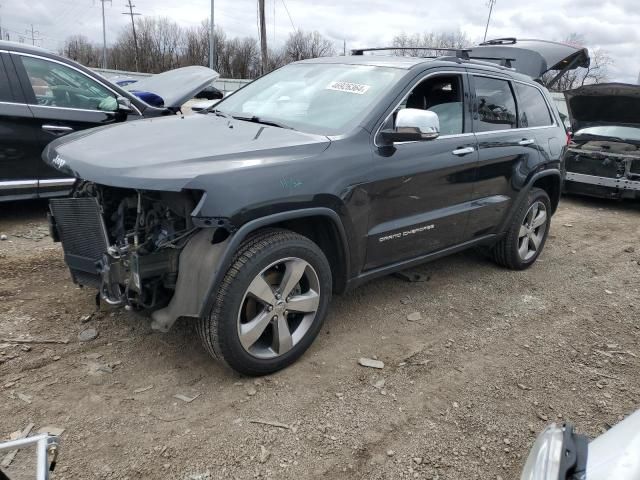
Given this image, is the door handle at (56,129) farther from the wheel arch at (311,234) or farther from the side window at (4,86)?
the wheel arch at (311,234)

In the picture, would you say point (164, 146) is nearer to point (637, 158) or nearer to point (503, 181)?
point (503, 181)

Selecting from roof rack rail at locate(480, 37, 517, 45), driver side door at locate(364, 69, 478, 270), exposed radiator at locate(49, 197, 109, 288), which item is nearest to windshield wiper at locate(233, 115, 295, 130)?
driver side door at locate(364, 69, 478, 270)

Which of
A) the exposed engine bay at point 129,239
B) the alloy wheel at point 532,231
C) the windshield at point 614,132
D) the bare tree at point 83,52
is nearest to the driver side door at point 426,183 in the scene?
the alloy wheel at point 532,231

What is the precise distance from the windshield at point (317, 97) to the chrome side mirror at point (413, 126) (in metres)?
0.24

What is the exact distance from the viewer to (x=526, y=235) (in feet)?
16.6

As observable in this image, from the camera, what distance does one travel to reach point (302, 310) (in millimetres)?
3131

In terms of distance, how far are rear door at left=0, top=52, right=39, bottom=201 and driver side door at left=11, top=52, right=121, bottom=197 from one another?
0.17 feet

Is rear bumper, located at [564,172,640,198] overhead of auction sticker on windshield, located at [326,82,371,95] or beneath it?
beneath

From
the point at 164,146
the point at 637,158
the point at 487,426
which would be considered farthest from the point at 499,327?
the point at 637,158

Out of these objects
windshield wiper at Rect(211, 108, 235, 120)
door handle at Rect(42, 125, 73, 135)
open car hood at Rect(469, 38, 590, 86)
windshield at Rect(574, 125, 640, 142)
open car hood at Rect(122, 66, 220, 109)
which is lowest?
windshield at Rect(574, 125, 640, 142)

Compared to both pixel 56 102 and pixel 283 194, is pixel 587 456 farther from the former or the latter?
pixel 56 102

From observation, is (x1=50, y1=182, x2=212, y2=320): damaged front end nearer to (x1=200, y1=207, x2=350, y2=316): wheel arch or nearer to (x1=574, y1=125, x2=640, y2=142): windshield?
(x1=200, y1=207, x2=350, y2=316): wheel arch

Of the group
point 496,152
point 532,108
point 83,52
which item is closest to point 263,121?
point 496,152

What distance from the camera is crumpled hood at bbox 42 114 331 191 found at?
2.58 metres
